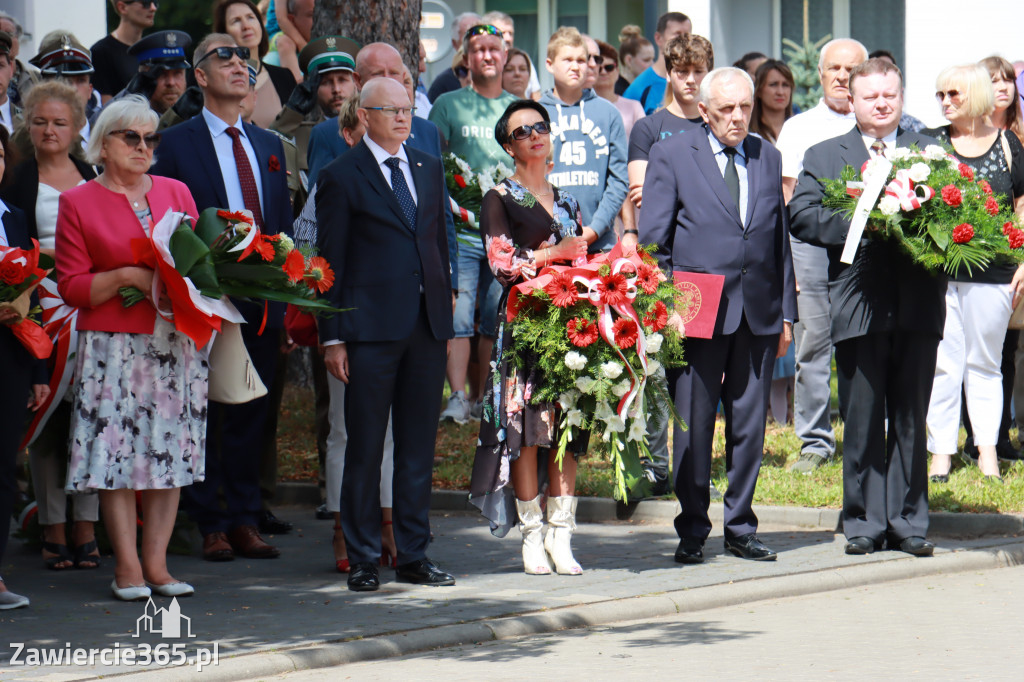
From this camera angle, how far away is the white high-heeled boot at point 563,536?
7902mm

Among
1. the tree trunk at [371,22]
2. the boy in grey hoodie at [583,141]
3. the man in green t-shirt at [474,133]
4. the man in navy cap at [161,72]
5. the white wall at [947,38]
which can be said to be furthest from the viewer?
the white wall at [947,38]

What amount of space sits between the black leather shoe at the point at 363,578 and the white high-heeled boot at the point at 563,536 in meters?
1.01

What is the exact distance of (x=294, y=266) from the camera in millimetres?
7164

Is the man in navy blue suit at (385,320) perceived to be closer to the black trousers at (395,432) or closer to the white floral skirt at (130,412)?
the black trousers at (395,432)

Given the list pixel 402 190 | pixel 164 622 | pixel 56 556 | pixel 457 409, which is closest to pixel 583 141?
pixel 457 409

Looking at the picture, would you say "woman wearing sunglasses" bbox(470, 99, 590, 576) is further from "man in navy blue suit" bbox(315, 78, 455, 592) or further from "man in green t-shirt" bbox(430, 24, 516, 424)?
"man in green t-shirt" bbox(430, 24, 516, 424)

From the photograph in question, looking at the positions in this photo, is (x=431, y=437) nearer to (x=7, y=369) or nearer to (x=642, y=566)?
(x=642, y=566)

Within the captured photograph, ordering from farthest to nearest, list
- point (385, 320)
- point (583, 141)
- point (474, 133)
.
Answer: point (474, 133) → point (583, 141) → point (385, 320)

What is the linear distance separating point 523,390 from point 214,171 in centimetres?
225

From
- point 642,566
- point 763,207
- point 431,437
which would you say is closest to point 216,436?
point 431,437

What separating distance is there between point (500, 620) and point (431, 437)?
→ 1.30m

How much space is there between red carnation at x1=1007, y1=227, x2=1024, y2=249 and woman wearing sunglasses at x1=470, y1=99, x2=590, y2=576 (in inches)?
92.1

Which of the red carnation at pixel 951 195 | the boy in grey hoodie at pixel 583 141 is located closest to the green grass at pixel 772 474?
the boy in grey hoodie at pixel 583 141

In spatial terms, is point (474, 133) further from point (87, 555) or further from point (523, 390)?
point (87, 555)
